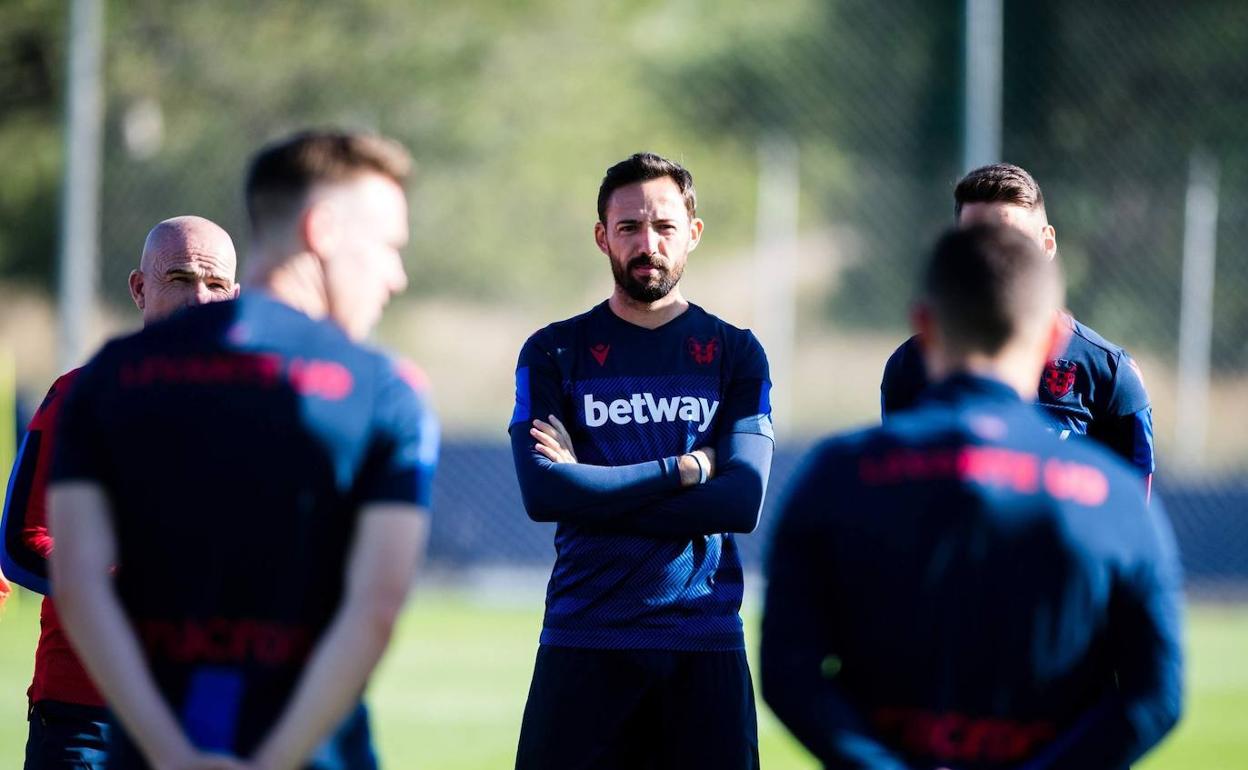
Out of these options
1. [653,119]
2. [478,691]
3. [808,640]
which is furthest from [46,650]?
[653,119]

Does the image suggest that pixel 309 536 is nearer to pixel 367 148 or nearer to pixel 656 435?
pixel 367 148

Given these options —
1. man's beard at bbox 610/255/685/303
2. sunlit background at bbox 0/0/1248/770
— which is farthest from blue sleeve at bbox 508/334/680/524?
sunlit background at bbox 0/0/1248/770

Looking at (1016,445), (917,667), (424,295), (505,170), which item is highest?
(505,170)

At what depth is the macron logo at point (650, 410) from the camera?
4.82 meters

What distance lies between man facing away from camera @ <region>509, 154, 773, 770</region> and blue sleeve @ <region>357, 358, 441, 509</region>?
1.74m

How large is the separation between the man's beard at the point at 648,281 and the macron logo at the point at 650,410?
32cm

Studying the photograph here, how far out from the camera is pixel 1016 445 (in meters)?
2.75

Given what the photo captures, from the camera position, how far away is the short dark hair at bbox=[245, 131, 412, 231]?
2.97 metres

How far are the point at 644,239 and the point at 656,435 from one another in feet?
2.02

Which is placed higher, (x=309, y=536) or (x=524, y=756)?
(x=309, y=536)

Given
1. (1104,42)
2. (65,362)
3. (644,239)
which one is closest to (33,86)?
(65,362)

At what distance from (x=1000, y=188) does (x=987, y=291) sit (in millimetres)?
1954

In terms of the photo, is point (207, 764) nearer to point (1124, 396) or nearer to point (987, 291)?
point (987, 291)

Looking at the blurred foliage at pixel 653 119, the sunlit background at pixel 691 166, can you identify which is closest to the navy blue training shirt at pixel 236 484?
the sunlit background at pixel 691 166
